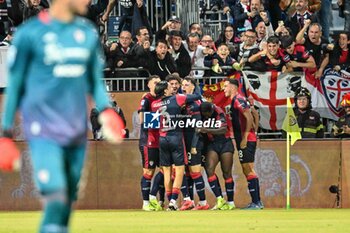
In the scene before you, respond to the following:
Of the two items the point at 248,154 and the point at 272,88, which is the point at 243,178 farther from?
the point at 248,154

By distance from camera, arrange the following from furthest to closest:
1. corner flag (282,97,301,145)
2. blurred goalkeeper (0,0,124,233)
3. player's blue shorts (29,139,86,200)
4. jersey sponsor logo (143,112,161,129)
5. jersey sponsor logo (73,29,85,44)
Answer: corner flag (282,97,301,145) → jersey sponsor logo (143,112,161,129) → jersey sponsor logo (73,29,85,44) → blurred goalkeeper (0,0,124,233) → player's blue shorts (29,139,86,200)

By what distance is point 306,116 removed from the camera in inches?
966

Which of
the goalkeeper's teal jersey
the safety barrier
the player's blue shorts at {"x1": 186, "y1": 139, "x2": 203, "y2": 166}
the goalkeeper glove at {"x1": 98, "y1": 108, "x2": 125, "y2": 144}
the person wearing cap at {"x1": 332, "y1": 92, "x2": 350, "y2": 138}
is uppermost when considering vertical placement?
the goalkeeper's teal jersey

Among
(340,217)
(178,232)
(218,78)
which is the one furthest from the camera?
(218,78)

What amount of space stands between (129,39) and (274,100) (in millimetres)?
3352

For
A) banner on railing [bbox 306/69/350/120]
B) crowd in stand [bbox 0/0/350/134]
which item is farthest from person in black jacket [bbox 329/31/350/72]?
banner on railing [bbox 306/69/350/120]

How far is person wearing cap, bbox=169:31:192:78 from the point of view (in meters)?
24.9

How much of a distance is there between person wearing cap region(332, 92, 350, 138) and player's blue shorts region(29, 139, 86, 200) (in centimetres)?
1572

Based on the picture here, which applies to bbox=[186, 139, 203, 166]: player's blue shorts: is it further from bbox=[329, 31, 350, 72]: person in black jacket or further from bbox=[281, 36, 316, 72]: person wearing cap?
bbox=[329, 31, 350, 72]: person in black jacket

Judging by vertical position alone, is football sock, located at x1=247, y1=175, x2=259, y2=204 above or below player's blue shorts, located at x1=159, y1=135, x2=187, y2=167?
below

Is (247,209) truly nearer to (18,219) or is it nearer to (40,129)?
(18,219)

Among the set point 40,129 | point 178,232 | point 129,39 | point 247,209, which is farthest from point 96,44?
point 129,39

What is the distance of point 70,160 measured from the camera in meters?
9.34

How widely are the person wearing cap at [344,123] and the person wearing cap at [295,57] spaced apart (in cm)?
112
